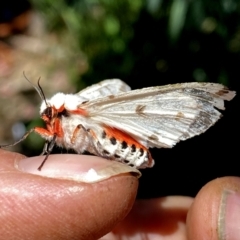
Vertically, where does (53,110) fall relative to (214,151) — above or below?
above

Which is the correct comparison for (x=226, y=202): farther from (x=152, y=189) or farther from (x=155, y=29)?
(x=155, y=29)

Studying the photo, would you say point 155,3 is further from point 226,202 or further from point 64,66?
point 226,202

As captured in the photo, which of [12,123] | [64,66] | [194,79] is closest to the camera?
[194,79]

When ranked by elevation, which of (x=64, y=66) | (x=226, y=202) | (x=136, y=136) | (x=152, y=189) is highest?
(x=136, y=136)

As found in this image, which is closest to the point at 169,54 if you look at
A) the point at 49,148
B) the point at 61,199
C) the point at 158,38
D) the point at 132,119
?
the point at 158,38

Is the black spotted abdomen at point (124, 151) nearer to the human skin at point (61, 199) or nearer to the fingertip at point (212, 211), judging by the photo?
the human skin at point (61, 199)

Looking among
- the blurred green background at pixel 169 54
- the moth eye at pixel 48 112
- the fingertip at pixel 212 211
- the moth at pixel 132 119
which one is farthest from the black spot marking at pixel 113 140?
the blurred green background at pixel 169 54

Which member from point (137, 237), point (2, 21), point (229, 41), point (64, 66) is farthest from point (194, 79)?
point (2, 21)

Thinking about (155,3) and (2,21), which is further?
(2,21)

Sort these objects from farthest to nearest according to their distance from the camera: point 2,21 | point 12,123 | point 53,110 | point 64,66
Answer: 1. point 2,21
2. point 64,66
3. point 12,123
4. point 53,110
